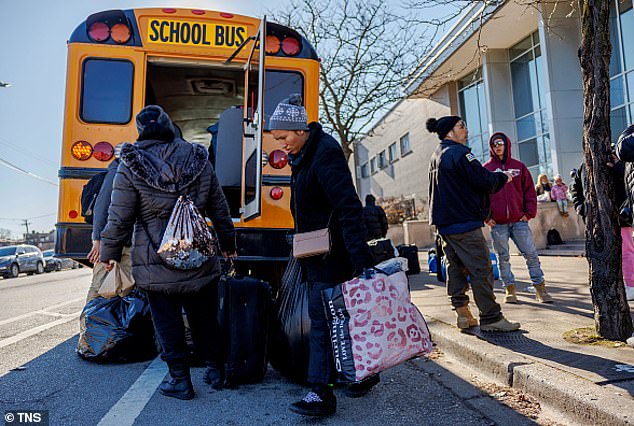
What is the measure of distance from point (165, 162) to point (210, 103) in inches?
196

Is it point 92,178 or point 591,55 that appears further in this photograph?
point 92,178

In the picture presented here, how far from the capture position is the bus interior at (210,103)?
5691mm

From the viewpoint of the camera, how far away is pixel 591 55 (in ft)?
12.7

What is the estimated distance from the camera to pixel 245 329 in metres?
3.62

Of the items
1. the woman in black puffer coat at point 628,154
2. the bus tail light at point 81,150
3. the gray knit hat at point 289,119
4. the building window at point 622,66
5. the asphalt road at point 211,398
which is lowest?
the asphalt road at point 211,398

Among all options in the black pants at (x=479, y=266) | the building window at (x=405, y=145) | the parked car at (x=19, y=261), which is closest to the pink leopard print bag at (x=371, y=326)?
the black pants at (x=479, y=266)

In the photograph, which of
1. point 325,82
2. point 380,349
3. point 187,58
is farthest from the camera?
point 325,82

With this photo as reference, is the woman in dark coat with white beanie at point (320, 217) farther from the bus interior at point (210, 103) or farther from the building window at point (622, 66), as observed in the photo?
the building window at point (622, 66)

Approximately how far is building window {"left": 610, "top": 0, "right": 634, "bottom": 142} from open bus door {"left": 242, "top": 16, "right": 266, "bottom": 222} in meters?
12.7

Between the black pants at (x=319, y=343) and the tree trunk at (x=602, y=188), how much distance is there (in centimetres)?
217

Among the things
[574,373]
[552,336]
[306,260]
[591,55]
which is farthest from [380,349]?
[591,55]

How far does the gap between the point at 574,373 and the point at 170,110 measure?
23.2ft

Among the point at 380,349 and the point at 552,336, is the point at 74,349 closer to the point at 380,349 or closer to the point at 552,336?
the point at 380,349

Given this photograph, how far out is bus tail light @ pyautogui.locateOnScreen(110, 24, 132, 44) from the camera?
5266 millimetres
